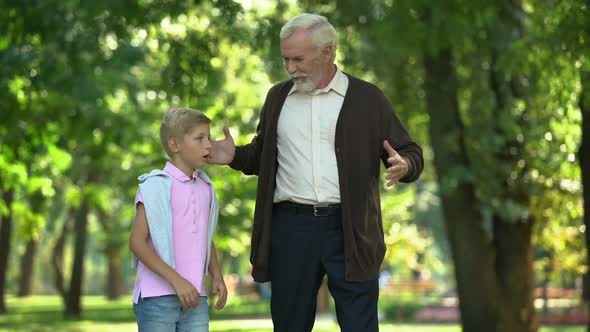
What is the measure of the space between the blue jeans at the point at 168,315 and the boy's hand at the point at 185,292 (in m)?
0.07

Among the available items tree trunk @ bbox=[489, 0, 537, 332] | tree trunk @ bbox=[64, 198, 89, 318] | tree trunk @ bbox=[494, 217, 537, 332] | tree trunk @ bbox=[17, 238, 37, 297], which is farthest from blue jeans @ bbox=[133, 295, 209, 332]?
tree trunk @ bbox=[17, 238, 37, 297]

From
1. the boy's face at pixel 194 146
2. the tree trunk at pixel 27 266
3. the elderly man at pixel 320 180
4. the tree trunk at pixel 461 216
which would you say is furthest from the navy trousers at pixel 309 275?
the tree trunk at pixel 27 266

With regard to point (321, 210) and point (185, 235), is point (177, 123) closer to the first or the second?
point (185, 235)

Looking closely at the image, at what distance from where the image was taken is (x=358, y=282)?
5.41 m

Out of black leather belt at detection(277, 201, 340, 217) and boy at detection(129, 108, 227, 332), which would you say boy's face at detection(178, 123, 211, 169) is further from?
black leather belt at detection(277, 201, 340, 217)

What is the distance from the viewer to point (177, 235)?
5.14 m

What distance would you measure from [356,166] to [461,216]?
37.3 ft

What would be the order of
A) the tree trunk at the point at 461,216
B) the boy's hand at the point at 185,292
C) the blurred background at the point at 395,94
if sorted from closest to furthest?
1. the boy's hand at the point at 185,292
2. the blurred background at the point at 395,94
3. the tree trunk at the point at 461,216

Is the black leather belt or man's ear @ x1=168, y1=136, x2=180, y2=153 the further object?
the black leather belt

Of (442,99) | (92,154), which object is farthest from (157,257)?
(92,154)

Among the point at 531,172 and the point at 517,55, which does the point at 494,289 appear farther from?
the point at 517,55

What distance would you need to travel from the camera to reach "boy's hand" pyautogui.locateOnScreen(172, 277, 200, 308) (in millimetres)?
4977

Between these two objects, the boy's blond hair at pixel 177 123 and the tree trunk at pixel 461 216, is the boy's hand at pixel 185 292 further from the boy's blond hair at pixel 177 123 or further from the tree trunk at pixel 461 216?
the tree trunk at pixel 461 216

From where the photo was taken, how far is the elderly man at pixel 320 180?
5.39 meters
